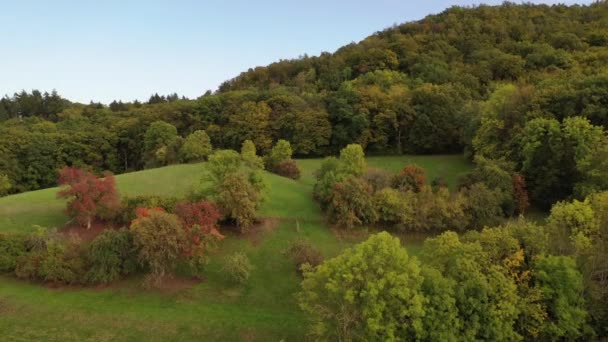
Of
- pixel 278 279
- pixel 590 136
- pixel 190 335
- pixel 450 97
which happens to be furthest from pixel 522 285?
pixel 450 97

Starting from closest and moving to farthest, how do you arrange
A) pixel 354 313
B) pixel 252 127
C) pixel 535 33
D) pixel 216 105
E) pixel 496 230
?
pixel 354 313 < pixel 496 230 < pixel 252 127 < pixel 216 105 < pixel 535 33

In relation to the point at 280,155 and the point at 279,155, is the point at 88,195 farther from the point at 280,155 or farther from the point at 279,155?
the point at 280,155

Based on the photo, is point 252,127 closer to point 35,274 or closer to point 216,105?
point 216,105

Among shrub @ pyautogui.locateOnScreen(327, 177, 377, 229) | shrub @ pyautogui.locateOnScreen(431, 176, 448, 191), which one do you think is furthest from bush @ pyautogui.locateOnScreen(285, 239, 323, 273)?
shrub @ pyautogui.locateOnScreen(431, 176, 448, 191)

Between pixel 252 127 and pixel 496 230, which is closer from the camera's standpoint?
pixel 496 230

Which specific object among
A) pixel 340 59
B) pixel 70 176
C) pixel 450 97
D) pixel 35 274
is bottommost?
pixel 35 274

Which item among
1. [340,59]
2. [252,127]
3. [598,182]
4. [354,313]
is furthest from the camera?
[340,59]

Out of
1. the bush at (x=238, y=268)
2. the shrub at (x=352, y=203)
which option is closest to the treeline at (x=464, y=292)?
the bush at (x=238, y=268)

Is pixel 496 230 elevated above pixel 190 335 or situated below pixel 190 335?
above
